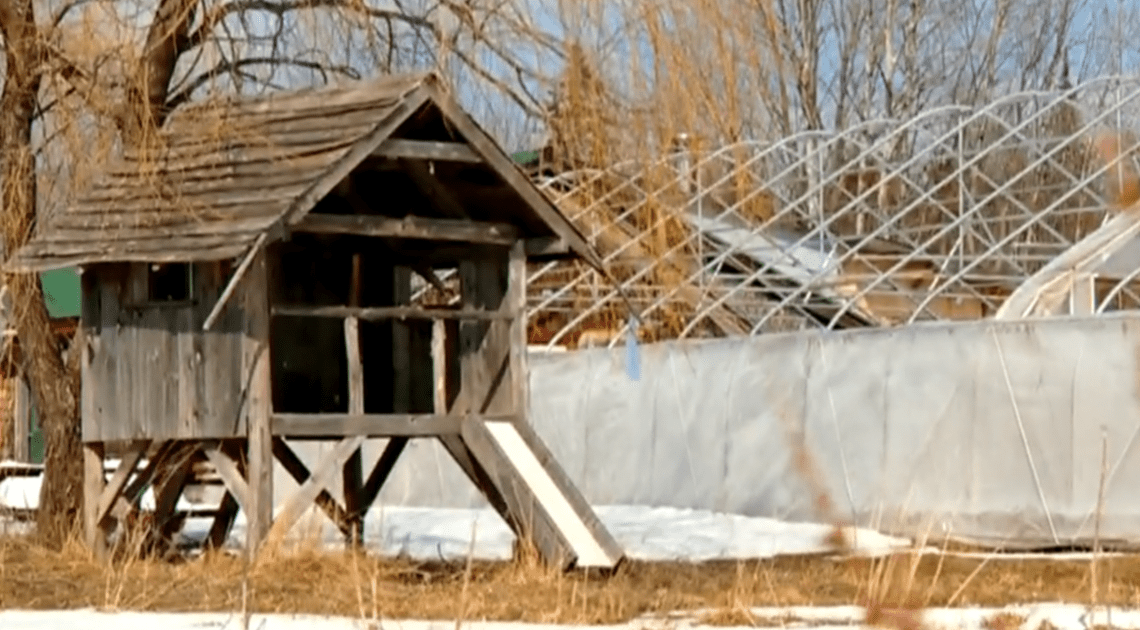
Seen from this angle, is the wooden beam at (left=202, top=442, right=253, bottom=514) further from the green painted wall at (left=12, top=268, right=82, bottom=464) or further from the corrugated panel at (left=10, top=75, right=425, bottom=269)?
the green painted wall at (left=12, top=268, right=82, bottom=464)

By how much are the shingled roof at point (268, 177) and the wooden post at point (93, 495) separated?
166 centimetres

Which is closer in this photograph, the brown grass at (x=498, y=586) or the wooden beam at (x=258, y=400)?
the brown grass at (x=498, y=586)

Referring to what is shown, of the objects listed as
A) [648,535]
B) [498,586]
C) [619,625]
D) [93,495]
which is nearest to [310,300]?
[93,495]

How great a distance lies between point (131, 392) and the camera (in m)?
16.0

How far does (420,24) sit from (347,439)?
12.9 ft

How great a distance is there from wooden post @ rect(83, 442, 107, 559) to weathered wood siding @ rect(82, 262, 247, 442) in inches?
6.8

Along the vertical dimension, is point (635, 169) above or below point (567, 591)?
above

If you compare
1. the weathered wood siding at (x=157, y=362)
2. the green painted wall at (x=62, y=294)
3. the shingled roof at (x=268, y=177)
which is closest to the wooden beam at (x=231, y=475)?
the weathered wood siding at (x=157, y=362)

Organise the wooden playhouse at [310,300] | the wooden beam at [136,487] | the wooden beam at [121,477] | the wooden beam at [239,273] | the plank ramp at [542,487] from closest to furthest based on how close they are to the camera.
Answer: the wooden beam at [239,273] → the plank ramp at [542,487] → the wooden playhouse at [310,300] → the wooden beam at [121,477] → the wooden beam at [136,487]

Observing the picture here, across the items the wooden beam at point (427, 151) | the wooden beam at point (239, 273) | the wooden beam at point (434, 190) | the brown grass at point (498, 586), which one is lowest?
the brown grass at point (498, 586)

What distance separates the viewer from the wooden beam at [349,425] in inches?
585

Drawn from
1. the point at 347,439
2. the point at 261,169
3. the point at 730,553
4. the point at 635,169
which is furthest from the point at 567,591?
the point at 635,169

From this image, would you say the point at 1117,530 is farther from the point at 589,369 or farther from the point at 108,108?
the point at 108,108

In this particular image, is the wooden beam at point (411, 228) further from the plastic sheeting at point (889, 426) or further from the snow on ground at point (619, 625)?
the plastic sheeting at point (889, 426)
